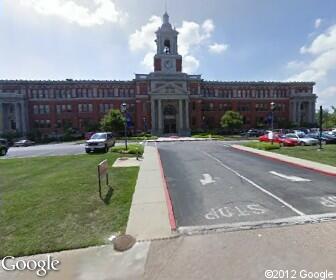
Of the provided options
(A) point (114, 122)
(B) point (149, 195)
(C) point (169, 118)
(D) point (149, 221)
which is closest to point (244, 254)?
(D) point (149, 221)

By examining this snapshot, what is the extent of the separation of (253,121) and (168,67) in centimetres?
3166

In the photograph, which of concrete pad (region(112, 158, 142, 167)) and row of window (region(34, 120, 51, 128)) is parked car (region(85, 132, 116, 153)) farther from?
row of window (region(34, 120, 51, 128))

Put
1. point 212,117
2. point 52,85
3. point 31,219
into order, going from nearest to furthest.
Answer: point 31,219 → point 52,85 → point 212,117

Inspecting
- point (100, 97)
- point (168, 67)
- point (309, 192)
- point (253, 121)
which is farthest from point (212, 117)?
point (309, 192)

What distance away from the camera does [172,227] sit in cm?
589

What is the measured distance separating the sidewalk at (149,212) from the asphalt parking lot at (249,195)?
35 centimetres

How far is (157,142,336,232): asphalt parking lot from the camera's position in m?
6.44

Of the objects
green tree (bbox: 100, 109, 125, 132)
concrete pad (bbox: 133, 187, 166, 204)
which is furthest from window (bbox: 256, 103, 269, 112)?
concrete pad (bbox: 133, 187, 166, 204)

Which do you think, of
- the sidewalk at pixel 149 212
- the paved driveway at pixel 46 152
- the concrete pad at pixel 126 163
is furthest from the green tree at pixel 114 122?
the sidewalk at pixel 149 212

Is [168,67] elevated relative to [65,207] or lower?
elevated

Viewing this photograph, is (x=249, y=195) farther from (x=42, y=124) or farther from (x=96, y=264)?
(x=42, y=124)

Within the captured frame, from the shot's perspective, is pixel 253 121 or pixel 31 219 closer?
pixel 31 219

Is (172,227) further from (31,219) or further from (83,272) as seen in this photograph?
(31,219)

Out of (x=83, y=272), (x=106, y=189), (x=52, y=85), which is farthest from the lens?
(x=52, y=85)
